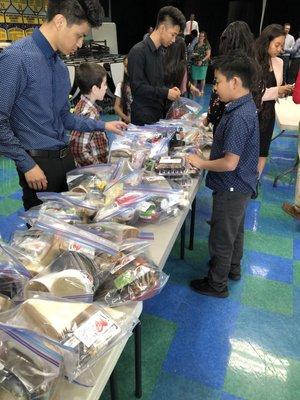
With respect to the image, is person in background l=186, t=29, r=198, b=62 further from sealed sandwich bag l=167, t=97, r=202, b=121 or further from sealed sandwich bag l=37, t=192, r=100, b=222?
sealed sandwich bag l=37, t=192, r=100, b=222

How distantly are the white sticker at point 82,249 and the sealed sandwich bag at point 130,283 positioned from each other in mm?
88

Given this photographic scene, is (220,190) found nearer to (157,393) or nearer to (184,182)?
(184,182)

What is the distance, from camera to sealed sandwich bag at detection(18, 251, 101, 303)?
91 cm

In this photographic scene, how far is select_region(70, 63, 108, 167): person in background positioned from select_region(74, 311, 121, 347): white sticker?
4.56ft

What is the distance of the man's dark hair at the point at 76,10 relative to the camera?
140 centimetres

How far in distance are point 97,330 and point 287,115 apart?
10.2ft

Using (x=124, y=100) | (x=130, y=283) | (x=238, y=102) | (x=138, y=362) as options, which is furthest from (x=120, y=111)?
(x=130, y=283)

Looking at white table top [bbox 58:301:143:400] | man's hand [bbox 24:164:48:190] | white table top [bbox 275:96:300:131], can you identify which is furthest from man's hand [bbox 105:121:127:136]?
white table top [bbox 275:96:300:131]

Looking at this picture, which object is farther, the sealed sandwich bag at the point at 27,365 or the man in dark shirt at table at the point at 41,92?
the man in dark shirt at table at the point at 41,92

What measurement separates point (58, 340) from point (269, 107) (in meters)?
2.57

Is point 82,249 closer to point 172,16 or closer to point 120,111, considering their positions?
point 172,16

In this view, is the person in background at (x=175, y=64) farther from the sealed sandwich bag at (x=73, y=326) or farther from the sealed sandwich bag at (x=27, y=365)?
the sealed sandwich bag at (x=27, y=365)

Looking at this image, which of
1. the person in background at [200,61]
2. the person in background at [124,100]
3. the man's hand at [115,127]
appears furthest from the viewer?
the person in background at [200,61]

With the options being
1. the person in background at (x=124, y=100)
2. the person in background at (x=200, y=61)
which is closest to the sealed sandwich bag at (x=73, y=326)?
the person in background at (x=124, y=100)
